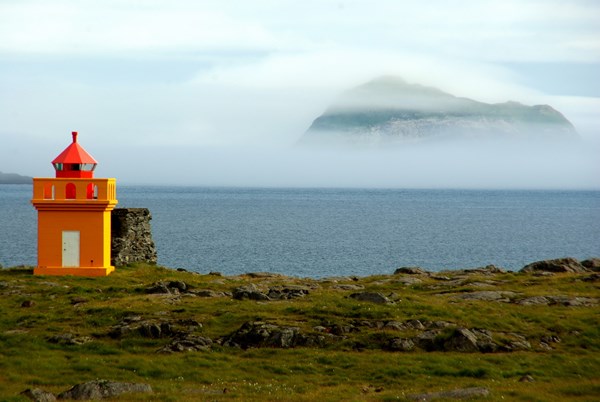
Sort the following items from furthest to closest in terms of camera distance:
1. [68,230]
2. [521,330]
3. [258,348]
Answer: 1. [68,230]
2. [521,330]
3. [258,348]

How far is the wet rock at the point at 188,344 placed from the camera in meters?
37.9

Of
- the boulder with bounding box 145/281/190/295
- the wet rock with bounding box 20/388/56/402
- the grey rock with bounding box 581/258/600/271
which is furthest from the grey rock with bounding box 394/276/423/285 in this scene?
the wet rock with bounding box 20/388/56/402

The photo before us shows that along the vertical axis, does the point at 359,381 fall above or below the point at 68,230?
below

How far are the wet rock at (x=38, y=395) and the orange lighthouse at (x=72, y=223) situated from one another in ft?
80.4

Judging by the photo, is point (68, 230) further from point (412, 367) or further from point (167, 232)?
point (167, 232)

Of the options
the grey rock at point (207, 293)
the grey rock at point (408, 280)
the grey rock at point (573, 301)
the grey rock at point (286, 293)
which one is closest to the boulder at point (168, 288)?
the grey rock at point (207, 293)

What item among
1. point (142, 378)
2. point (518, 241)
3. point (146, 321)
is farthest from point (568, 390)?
point (518, 241)

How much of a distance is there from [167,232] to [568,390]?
123m

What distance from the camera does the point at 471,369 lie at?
35.4 metres

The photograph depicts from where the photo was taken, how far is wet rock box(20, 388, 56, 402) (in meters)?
29.7

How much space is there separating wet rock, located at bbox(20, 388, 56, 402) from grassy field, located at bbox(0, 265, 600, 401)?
54cm

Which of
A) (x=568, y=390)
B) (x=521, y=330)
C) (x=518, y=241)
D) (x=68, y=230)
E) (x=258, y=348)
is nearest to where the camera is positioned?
(x=568, y=390)

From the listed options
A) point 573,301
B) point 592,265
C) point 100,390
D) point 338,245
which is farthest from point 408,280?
point 338,245

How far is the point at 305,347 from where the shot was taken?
126 feet
